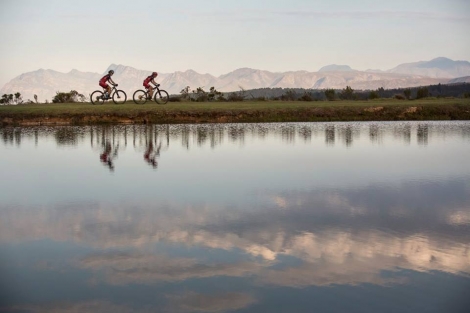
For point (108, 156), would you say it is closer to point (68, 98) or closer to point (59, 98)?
point (68, 98)

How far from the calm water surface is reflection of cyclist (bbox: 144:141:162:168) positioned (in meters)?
0.33

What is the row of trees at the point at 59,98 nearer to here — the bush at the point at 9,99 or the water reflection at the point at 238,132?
the bush at the point at 9,99

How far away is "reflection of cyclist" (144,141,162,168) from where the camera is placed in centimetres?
1988

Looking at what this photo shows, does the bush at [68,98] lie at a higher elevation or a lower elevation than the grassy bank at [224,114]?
higher

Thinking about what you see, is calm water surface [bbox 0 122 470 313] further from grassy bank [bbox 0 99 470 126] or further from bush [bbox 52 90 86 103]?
bush [bbox 52 90 86 103]

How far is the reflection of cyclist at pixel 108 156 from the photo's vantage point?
64.7 ft

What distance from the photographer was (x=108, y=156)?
21.8 m

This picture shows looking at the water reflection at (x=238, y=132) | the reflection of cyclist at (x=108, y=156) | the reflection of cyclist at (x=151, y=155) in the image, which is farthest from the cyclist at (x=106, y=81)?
the reflection of cyclist at (x=151, y=155)

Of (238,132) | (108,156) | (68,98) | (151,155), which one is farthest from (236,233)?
(68,98)

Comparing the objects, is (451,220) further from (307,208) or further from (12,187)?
(12,187)

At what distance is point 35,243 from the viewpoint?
10.4 m

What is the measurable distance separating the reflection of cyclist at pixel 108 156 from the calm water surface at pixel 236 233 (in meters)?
0.24

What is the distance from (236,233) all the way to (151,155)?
11.8 metres

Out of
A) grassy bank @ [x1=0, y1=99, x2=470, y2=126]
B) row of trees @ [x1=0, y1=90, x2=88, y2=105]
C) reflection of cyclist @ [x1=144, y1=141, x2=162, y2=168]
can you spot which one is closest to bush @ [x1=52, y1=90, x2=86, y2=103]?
row of trees @ [x1=0, y1=90, x2=88, y2=105]
